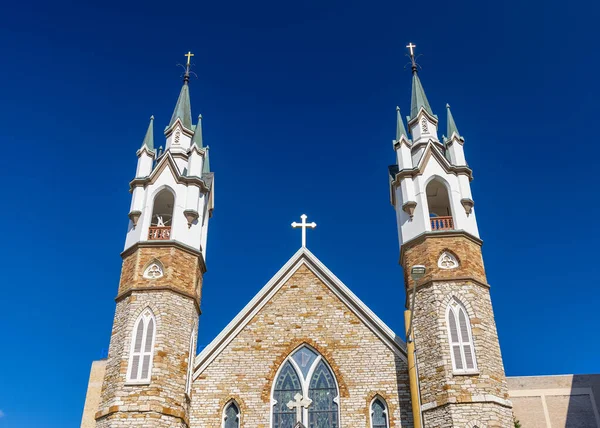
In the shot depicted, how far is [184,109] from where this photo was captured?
89.5 ft

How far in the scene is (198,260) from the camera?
22.1m

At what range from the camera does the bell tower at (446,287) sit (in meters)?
17.8

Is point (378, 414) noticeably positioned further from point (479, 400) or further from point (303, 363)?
point (479, 400)

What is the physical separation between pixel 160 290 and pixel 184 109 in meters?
10.1

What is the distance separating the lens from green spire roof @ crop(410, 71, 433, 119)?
25.9 m

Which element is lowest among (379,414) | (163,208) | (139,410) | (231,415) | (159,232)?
(139,410)

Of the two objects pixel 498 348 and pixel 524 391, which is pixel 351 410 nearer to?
pixel 498 348

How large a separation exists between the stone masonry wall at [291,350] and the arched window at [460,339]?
1947 millimetres

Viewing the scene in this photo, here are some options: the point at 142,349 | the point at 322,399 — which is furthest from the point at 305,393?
the point at 142,349

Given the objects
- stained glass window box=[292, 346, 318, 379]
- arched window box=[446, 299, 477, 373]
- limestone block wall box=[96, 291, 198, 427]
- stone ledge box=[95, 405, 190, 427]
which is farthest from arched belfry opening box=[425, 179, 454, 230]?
stone ledge box=[95, 405, 190, 427]

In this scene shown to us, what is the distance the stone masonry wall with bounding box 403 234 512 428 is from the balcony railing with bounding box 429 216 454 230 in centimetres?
71

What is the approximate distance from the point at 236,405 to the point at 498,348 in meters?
8.53

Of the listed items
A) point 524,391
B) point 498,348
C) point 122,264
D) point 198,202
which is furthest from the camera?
point 524,391

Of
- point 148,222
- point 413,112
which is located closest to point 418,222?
point 413,112
